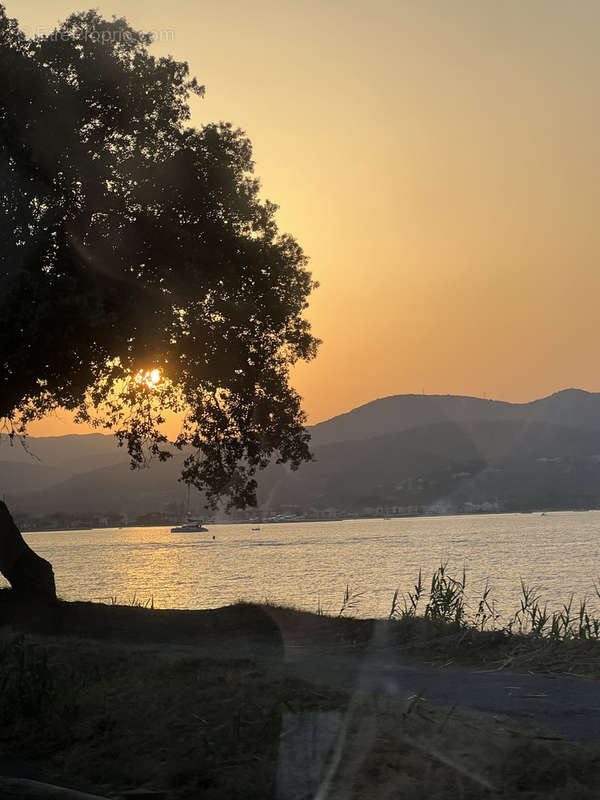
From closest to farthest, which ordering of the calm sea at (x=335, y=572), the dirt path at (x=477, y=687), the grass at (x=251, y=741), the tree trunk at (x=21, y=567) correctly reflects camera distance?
the grass at (x=251, y=741) < the dirt path at (x=477, y=687) < the tree trunk at (x=21, y=567) < the calm sea at (x=335, y=572)

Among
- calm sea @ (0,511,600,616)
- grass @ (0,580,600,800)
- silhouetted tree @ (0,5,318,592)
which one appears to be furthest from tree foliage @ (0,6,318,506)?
calm sea @ (0,511,600,616)

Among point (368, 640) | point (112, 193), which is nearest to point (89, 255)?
point (112, 193)

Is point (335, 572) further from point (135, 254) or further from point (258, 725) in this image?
point (258, 725)

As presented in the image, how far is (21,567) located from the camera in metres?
22.6

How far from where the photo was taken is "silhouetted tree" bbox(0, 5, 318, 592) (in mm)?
18484

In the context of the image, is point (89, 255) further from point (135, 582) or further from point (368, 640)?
point (135, 582)

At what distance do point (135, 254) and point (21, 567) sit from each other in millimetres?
8461

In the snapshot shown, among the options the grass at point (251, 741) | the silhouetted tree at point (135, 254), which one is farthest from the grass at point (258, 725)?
the silhouetted tree at point (135, 254)

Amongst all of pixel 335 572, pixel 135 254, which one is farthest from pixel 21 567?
pixel 335 572

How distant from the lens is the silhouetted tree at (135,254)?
1848 centimetres

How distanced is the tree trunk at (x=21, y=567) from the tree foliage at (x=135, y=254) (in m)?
3.01

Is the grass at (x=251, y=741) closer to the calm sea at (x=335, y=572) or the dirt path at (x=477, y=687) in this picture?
the dirt path at (x=477, y=687)

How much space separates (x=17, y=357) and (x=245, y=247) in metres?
5.84

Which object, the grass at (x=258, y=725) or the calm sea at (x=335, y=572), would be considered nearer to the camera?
the grass at (x=258, y=725)
